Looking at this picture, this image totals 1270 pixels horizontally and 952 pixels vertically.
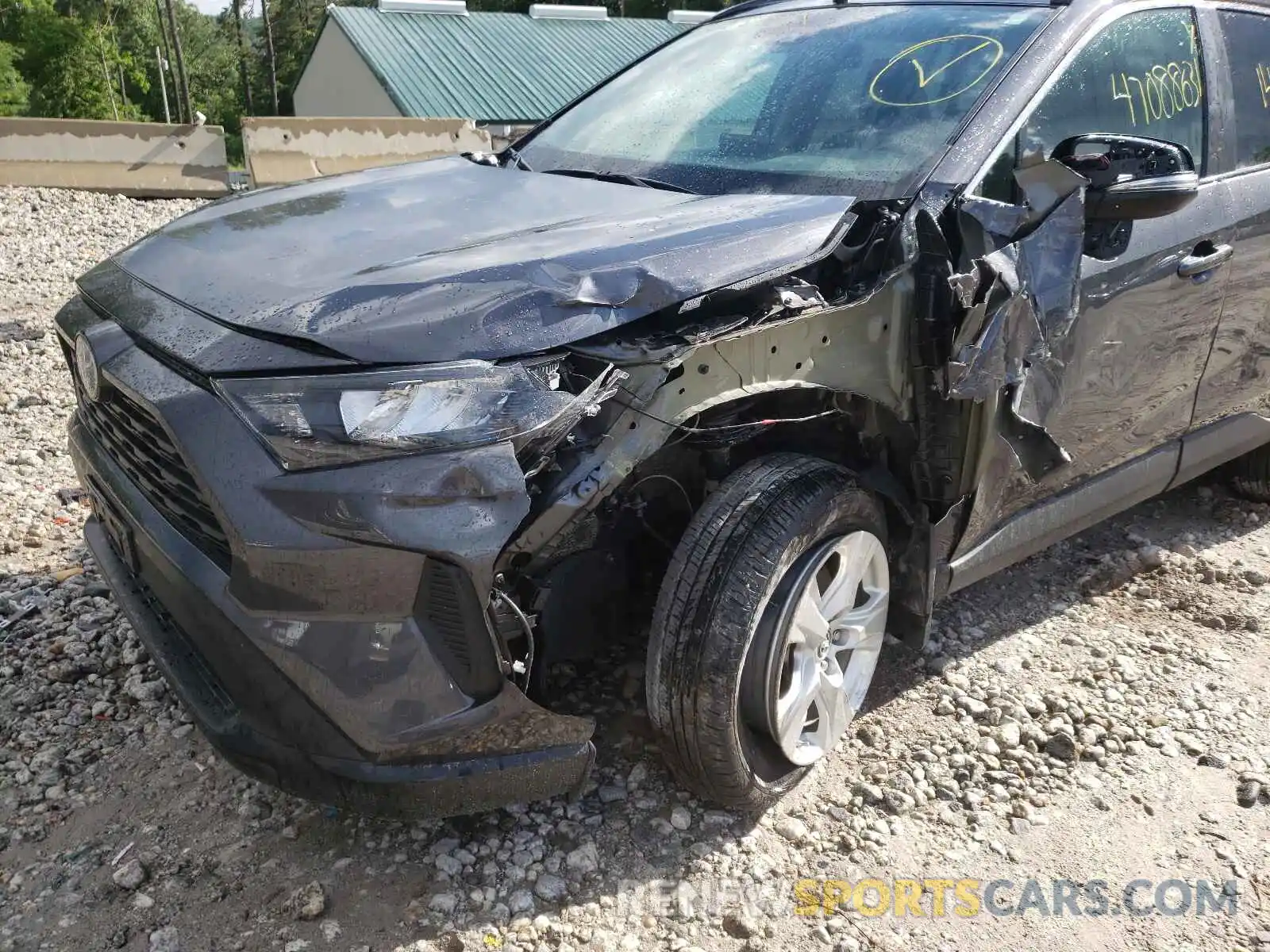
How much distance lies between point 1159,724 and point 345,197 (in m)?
2.67

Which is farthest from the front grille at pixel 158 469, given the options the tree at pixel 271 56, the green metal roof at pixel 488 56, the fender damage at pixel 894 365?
the tree at pixel 271 56

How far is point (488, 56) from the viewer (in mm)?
22453

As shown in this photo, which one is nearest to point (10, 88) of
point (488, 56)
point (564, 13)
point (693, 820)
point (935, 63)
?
point (564, 13)

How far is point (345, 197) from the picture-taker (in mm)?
2742

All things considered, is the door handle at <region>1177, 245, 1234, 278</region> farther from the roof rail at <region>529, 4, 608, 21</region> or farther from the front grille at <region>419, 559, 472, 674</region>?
the roof rail at <region>529, 4, 608, 21</region>

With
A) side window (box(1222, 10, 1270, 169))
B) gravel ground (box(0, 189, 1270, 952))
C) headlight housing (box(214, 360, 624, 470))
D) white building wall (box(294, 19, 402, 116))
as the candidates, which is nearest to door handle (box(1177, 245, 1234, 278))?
side window (box(1222, 10, 1270, 169))

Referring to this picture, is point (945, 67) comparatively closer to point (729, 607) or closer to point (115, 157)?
point (729, 607)

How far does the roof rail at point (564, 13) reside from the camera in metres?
24.3

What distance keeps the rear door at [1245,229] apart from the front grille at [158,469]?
114 inches

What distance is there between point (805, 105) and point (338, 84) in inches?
1093

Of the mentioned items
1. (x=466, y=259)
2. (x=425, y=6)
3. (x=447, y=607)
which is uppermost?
(x=425, y=6)

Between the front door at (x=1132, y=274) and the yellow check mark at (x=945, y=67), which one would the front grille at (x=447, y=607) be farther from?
the yellow check mark at (x=945, y=67)

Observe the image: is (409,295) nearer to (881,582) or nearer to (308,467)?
(308,467)

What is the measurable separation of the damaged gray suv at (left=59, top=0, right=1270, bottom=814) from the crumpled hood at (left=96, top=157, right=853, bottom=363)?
0.04 feet
